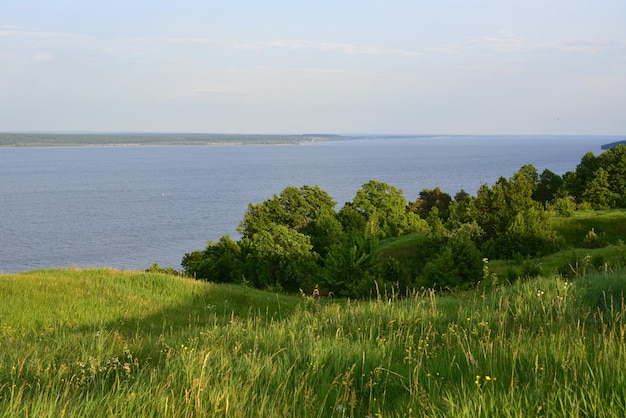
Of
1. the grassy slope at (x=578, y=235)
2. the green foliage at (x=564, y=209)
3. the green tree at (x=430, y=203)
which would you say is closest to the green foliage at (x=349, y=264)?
the grassy slope at (x=578, y=235)

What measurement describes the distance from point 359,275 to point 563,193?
36.7m

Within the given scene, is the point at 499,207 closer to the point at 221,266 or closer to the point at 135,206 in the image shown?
the point at 221,266

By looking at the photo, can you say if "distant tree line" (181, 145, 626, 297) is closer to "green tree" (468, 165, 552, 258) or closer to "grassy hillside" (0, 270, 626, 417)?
"green tree" (468, 165, 552, 258)

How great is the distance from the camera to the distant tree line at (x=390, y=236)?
35569 mm

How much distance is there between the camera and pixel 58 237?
260 feet

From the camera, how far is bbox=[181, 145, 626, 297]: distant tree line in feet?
117

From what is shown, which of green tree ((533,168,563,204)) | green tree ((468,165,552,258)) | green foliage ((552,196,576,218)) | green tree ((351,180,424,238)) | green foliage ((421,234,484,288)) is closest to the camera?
green foliage ((421,234,484,288))

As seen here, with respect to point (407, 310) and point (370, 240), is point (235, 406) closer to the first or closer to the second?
point (407, 310)

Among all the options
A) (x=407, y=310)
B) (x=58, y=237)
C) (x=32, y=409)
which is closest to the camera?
(x=32, y=409)

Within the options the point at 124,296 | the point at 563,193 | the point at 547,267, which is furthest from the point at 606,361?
the point at 563,193

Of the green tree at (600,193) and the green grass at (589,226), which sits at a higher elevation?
the green tree at (600,193)

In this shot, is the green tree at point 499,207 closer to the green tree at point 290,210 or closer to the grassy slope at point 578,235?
the grassy slope at point 578,235

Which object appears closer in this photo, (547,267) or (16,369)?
(16,369)

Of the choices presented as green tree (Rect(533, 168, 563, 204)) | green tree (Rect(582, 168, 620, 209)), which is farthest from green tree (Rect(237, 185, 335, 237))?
green tree (Rect(582, 168, 620, 209))
